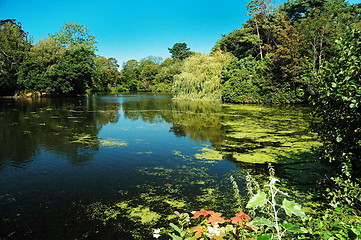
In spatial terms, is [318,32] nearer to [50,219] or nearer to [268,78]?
[268,78]

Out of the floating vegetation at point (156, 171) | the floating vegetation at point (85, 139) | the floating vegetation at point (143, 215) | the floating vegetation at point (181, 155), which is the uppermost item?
the floating vegetation at point (85, 139)

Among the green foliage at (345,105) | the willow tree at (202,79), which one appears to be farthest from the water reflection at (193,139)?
the willow tree at (202,79)

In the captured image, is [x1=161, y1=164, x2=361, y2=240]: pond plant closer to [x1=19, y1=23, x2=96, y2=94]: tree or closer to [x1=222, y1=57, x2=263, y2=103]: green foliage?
[x1=222, y1=57, x2=263, y2=103]: green foliage

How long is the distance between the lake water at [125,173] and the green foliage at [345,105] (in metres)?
1.33

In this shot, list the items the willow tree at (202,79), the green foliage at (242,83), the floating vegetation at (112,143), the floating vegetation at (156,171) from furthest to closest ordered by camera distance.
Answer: the willow tree at (202,79) → the green foliage at (242,83) → the floating vegetation at (112,143) → the floating vegetation at (156,171)

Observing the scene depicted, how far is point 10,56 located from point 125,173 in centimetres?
3201

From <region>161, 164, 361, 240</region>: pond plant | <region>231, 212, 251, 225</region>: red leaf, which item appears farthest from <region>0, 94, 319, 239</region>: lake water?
<region>161, 164, 361, 240</region>: pond plant

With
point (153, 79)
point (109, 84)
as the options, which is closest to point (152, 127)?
point (153, 79)

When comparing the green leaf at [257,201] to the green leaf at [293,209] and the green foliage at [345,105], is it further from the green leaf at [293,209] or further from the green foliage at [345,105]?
the green foliage at [345,105]

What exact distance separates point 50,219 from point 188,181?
2.45 meters

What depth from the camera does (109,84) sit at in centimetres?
5647

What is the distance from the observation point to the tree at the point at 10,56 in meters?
27.4

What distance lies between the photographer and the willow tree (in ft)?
77.7

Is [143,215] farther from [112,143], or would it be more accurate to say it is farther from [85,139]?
[85,139]
